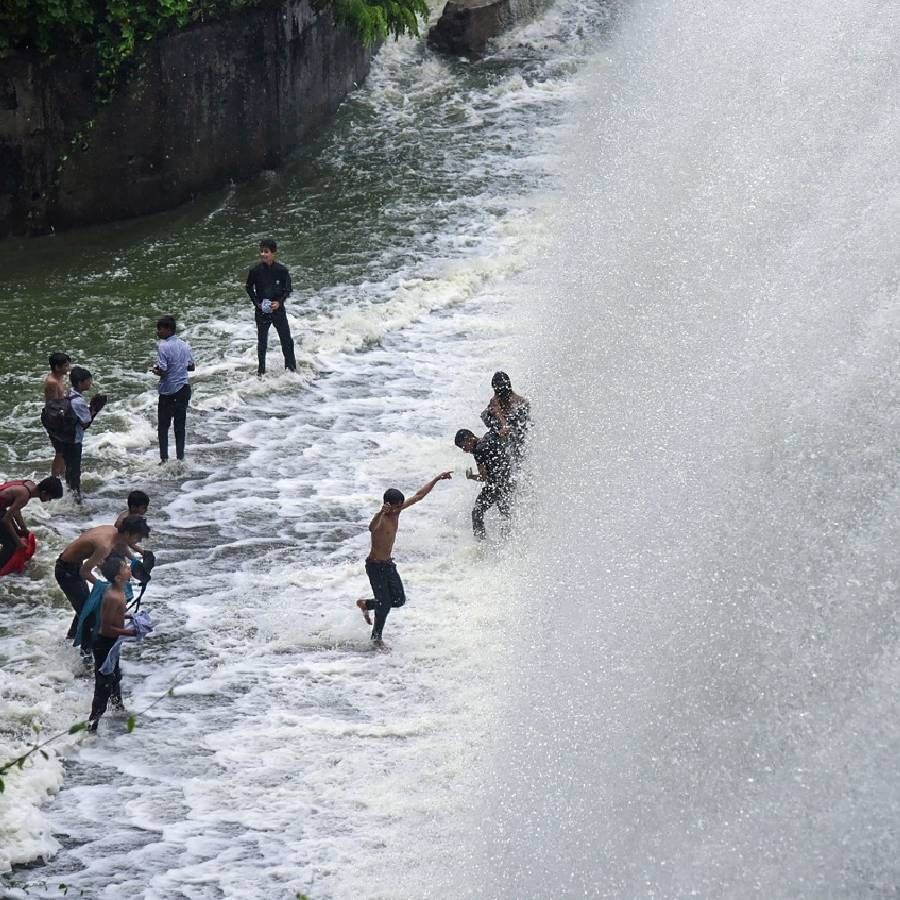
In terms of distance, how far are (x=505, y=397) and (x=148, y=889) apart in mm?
5344

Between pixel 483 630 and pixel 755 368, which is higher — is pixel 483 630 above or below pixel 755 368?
below

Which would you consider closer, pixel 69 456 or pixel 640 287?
pixel 69 456

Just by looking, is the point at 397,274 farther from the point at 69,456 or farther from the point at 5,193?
the point at 69,456

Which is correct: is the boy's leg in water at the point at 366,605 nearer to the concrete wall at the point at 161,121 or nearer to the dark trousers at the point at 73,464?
the dark trousers at the point at 73,464

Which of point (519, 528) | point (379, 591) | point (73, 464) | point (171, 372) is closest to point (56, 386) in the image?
point (73, 464)

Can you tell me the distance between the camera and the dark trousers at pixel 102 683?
34.3ft

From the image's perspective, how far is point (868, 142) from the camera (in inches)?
672

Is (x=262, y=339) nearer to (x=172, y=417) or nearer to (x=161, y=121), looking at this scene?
(x=172, y=417)

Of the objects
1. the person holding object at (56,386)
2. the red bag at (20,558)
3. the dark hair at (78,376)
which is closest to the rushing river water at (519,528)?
the red bag at (20,558)

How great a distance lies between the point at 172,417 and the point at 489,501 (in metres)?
3.36

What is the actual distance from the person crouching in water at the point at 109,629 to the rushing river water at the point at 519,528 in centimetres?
33

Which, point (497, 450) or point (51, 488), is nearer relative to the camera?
point (51, 488)

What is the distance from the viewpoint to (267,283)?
15750 mm

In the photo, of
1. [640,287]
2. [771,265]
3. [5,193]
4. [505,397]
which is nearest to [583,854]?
[505,397]
